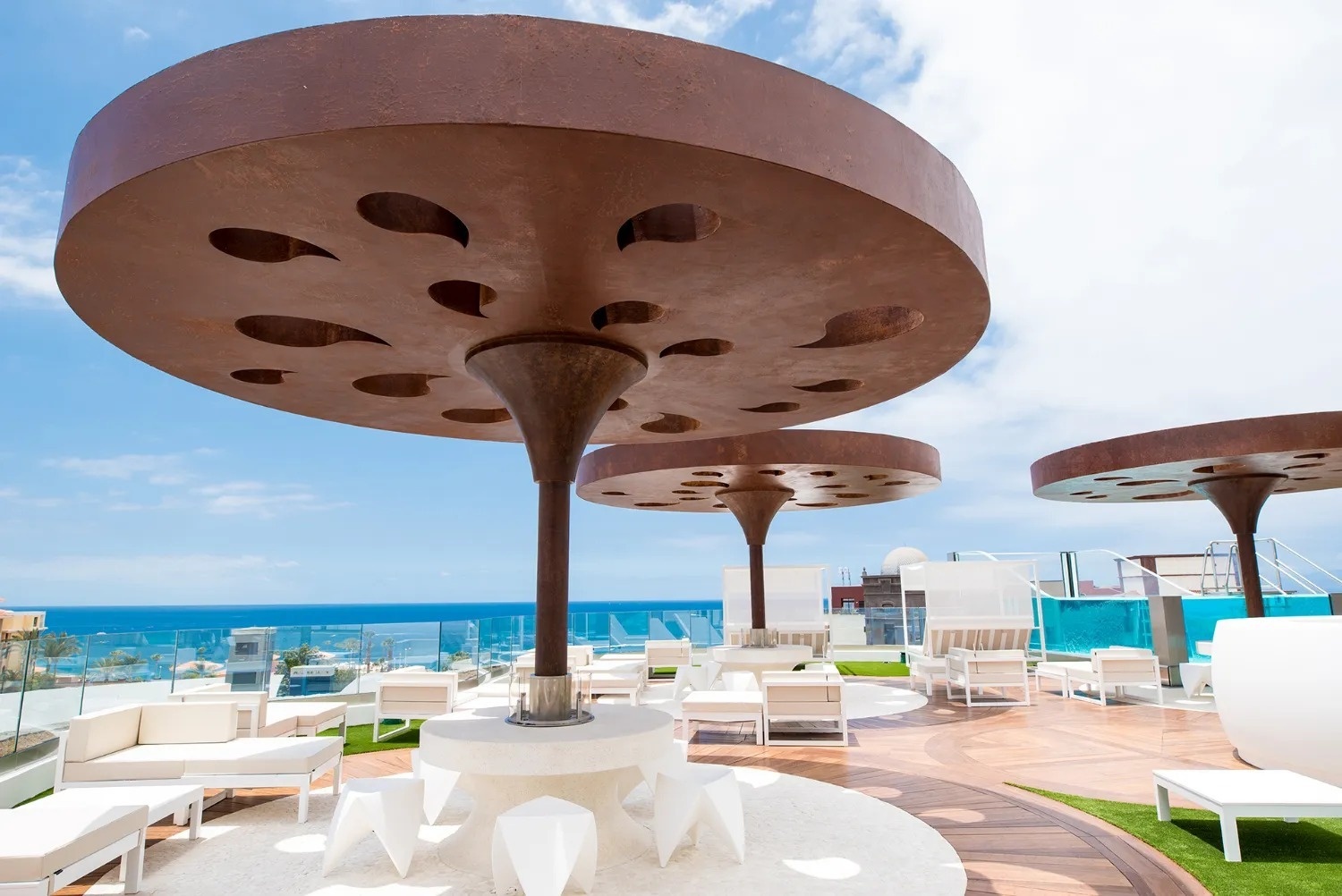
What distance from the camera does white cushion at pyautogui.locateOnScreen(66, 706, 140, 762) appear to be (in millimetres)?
5977

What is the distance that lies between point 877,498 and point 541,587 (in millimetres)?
12129

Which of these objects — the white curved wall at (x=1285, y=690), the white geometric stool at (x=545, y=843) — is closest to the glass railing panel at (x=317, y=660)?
the white geometric stool at (x=545, y=843)

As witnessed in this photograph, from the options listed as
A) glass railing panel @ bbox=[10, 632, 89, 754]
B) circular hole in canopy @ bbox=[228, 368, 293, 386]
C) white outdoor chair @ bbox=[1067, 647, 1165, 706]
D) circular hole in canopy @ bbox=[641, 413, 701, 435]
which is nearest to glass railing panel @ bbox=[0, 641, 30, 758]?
glass railing panel @ bbox=[10, 632, 89, 754]

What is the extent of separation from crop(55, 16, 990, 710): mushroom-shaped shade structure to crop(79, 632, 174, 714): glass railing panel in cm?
364

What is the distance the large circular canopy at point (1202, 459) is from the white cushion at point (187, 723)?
13003 millimetres

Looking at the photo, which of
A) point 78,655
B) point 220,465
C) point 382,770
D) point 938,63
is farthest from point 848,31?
point 220,465

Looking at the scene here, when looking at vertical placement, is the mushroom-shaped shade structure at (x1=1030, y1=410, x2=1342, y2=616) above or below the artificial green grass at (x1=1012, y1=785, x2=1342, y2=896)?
above

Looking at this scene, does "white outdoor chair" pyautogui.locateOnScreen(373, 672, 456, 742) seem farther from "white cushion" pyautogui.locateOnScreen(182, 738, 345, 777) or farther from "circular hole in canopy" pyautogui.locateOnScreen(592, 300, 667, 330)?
"circular hole in canopy" pyautogui.locateOnScreen(592, 300, 667, 330)

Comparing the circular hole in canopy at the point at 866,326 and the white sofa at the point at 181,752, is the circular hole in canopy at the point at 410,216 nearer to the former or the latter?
the circular hole in canopy at the point at 866,326

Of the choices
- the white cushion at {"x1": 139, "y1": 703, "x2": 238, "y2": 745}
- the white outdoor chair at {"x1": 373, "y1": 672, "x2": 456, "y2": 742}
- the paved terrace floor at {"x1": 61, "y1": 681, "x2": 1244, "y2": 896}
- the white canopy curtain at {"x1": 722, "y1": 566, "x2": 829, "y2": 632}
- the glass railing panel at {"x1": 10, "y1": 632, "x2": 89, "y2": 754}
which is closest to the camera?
the paved terrace floor at {"x1": 61, "y1": 681, "x2": 1244, "y2": 896}

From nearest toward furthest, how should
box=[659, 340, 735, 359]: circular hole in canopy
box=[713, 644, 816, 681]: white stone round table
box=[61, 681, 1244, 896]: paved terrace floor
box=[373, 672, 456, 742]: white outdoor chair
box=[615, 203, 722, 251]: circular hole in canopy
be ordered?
1. box=[615, 203, 722, 251]: circular hole in canopy
2. box=[61, 681, 1244, 896]: paved terrace floor
3. box=[659, 340, 735, 359]: circular hole in canopy
4. box=[373, 672, 456, 742]: white outdoor chair
5. box=[713, 644, 816, 681]: white stone round table

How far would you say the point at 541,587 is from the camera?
262 inches

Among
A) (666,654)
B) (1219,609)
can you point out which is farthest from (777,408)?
(1219,609)

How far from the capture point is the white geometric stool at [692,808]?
17.0ft
